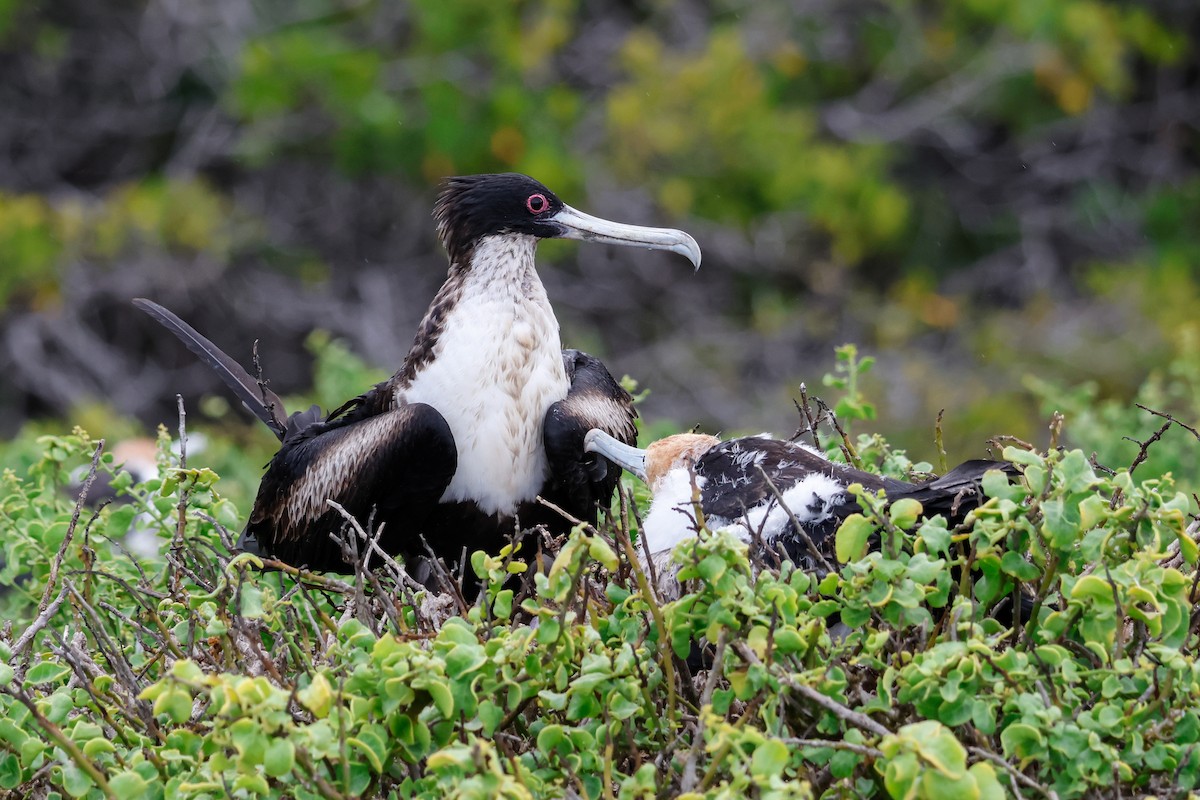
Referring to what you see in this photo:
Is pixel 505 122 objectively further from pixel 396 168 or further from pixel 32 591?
pixel 32 591

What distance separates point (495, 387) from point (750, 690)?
3.90ft

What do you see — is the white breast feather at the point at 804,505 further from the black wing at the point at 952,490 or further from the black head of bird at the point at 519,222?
the black head of bird at the point at 519,222

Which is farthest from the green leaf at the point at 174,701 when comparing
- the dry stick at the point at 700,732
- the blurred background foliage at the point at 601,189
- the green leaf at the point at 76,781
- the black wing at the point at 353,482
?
the blurred background foliage at the point at 601,189

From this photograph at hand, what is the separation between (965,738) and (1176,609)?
9.0 inches

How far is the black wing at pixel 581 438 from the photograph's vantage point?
2.50 m

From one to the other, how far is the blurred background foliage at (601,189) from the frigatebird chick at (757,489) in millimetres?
3640

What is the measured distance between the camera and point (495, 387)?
2.50 m

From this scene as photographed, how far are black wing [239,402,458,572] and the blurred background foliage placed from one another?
3.48 meters

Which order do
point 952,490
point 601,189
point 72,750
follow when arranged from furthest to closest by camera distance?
point 601,189, point 952,490, point 72,750

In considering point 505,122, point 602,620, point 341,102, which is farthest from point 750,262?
point 602,620

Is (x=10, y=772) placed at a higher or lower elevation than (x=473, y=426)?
lower

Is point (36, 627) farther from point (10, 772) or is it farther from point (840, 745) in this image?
point (840, 745)

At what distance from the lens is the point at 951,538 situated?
1.48 meters

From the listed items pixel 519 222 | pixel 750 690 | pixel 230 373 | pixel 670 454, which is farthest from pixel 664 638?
pixel 230 373
